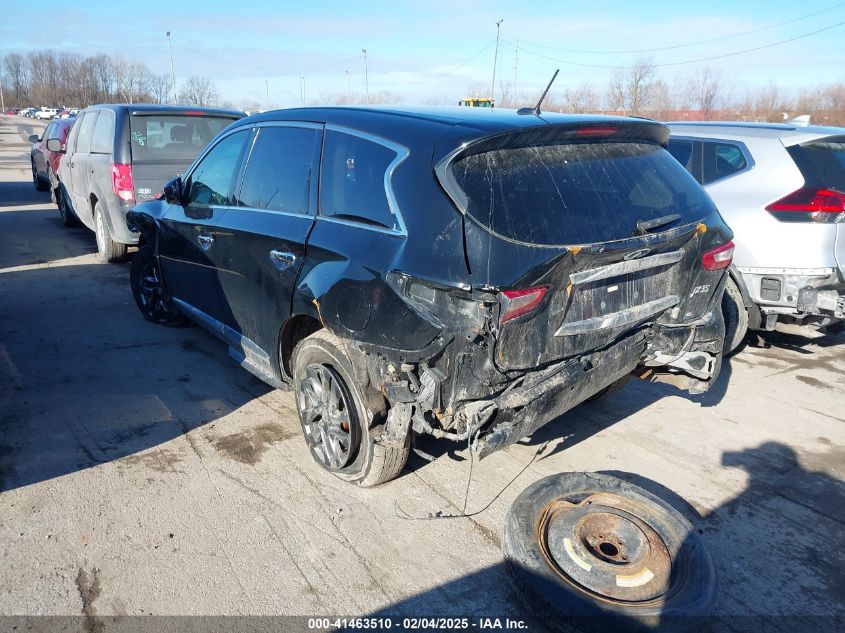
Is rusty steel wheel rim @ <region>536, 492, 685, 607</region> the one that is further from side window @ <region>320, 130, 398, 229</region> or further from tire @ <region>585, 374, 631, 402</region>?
side window @ <region>320, 130, 398, 229</region>

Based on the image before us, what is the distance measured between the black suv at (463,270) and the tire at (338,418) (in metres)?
0.01

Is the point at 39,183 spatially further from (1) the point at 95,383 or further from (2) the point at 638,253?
(2) the point at 638,253

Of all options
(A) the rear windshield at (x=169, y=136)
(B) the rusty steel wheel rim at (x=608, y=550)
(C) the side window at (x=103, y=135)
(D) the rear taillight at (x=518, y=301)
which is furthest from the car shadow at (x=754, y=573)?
(C) the side window at (x=103, y=135)

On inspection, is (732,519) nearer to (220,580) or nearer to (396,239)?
(396,239)

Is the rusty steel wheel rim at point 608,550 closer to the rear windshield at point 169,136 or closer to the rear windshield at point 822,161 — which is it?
the rear windshield at point 822,161

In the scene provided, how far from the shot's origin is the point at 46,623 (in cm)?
252

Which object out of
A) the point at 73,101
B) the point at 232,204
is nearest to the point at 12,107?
the point at 73,101

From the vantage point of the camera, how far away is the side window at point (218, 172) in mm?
4383

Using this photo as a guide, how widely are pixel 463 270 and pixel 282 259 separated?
134 cm

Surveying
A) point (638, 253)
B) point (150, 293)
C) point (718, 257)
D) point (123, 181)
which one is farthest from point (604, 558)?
point (123, 181)

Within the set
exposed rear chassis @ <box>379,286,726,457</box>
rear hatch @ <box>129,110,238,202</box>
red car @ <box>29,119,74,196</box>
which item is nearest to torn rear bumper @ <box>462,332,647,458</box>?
exposed rear chassis @ <box>379,286,726,457</box>

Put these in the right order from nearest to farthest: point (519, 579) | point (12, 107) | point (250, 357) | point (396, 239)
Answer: point (519, 579)
point (396, 239)
point (250, 357)
point (12, 107)

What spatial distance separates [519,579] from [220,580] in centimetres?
127

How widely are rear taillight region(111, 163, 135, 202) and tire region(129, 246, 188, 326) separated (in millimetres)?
1622
